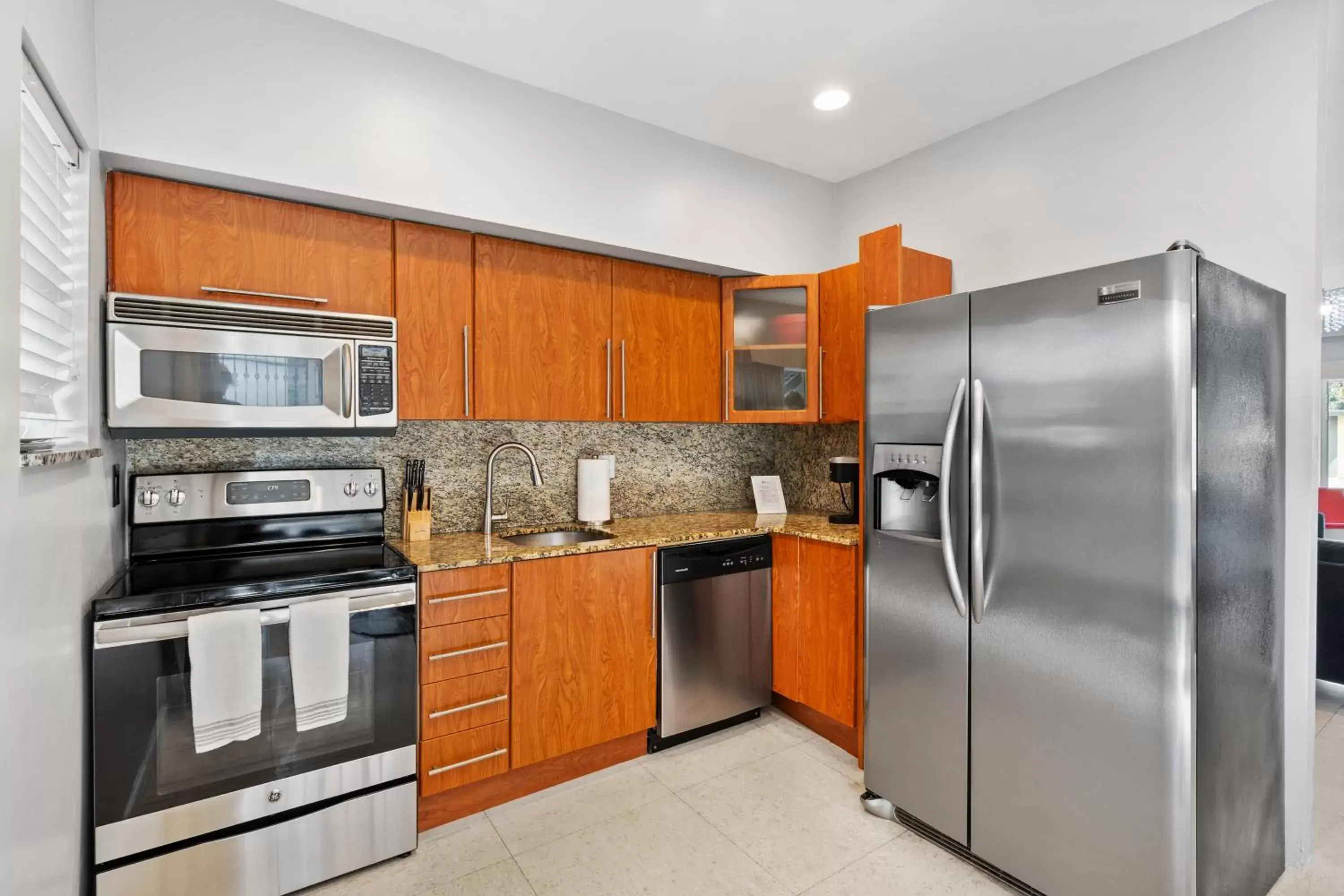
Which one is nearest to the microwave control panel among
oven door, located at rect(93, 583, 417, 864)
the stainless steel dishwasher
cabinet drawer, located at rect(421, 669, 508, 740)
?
oven door, located at rect(93, 583, 417, 864)

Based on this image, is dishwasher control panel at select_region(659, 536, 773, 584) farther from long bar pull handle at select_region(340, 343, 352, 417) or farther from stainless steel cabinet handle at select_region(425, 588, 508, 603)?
long bar pull handle at select_region(340, 343, 352, 417)

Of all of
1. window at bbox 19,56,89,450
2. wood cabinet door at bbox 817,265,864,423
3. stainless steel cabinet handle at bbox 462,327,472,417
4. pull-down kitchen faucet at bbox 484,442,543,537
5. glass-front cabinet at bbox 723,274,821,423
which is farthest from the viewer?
glass-front cabinet at bbox 723,274,821,423

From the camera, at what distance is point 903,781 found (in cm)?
218

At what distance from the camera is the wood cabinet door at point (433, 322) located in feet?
7.67

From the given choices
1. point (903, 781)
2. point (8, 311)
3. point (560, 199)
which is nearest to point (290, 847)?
point (8, 311)

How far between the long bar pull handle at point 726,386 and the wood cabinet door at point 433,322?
49.7 inches

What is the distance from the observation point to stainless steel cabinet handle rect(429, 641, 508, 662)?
214 cm

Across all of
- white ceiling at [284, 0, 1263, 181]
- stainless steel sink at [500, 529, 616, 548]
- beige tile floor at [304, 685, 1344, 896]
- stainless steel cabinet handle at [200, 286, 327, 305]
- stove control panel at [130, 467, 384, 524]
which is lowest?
beige tile floor at [304, 685, 1344, 896]

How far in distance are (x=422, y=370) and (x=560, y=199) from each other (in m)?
0.87

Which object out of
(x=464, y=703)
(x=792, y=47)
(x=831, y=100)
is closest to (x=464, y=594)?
(x=464, y=703)

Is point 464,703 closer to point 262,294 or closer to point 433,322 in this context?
point 433,322

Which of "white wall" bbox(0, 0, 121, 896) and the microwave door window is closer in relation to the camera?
"white wall" bbox(0, 0, 121, 896)

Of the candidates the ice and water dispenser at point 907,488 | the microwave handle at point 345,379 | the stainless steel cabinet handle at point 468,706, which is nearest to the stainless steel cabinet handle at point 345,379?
the microwave handle at point 345,379

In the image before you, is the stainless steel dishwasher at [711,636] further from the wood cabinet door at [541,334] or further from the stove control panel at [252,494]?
the stove control panel at [252,494]
